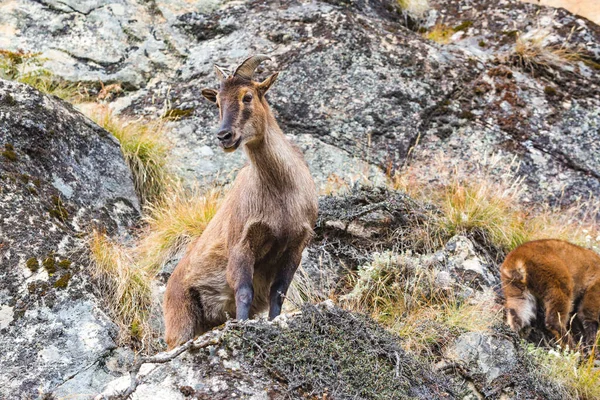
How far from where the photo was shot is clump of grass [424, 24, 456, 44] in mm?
11289

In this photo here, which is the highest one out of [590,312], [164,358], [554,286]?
[164,358]

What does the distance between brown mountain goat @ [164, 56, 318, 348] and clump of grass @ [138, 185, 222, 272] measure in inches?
72.2

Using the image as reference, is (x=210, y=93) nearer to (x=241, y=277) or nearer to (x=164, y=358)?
(x=241, y=277)

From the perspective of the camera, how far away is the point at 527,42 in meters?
10.5

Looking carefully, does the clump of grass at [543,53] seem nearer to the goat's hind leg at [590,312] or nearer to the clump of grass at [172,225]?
the goat's hind leg at [590,312]

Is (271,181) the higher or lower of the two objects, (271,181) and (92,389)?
the higher

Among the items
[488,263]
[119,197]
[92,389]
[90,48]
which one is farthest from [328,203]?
[90,48]

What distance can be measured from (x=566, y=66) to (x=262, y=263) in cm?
681

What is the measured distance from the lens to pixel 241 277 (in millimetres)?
5141

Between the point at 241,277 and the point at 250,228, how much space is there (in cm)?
35

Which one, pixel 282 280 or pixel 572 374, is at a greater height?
pixel 282 280

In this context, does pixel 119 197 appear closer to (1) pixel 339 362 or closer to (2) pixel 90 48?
(2) pixel 90 48

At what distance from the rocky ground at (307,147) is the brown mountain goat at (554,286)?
31cm

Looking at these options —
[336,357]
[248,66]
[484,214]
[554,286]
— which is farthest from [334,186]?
[336,357]
